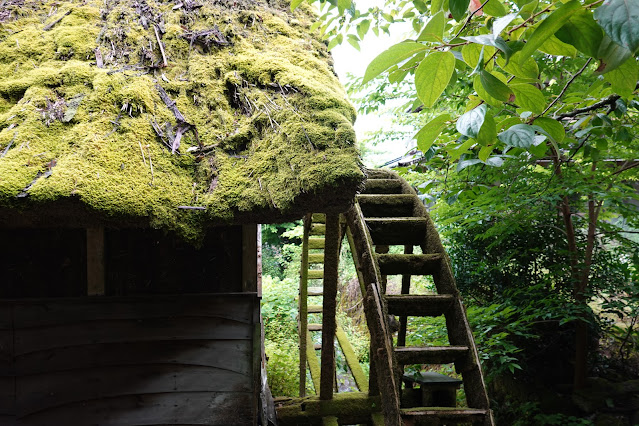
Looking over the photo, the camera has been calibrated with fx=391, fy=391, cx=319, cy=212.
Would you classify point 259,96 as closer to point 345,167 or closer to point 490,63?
point 345,167

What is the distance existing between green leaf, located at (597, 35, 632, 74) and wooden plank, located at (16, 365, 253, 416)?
226 cm

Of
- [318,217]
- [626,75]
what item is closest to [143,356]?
[626,75]

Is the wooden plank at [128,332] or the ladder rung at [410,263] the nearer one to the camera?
the wooden plank at [128,332]

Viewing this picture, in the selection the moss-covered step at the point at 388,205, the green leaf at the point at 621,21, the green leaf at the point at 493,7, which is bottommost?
the moss-covered step at the point at 388,205

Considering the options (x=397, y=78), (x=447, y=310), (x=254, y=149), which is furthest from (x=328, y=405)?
A: (x=397, y=78)

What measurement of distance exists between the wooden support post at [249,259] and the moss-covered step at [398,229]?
1723mm

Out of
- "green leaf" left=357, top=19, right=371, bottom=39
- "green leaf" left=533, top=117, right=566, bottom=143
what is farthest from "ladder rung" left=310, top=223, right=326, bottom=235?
"green leaf" left=533, top=117, right=566, bottom=143

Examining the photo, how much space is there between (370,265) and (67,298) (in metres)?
2.23

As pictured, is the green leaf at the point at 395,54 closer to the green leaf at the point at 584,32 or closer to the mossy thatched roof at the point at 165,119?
the green leaf at the point at 584,32

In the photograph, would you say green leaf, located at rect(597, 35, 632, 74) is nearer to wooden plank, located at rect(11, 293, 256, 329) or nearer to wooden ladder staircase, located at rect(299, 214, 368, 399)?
wooden plank, located at rect(11, 293, 256, 329)

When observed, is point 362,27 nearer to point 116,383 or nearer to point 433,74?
point 433,74

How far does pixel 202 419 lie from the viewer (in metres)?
2.25

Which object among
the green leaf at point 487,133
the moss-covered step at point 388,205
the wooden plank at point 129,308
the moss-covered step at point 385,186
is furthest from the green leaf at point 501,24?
the moss-covered step at point 385,186

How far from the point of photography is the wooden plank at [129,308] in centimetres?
215
